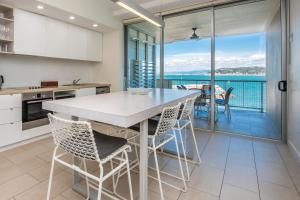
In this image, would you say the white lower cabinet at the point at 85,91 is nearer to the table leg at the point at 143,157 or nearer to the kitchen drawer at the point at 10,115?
the kitchen drawer at the point at 10,115

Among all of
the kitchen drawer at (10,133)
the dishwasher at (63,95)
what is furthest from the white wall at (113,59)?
the kitchen drawer at (10,133)

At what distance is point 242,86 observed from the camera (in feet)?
15.6

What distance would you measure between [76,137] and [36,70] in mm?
3189

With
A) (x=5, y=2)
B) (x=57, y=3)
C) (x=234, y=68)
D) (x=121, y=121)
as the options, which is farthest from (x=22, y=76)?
(x=234, y=68)

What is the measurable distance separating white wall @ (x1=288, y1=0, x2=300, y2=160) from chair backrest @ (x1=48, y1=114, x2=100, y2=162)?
2623 millimetres

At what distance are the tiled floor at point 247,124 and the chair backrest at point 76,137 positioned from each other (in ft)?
10.1

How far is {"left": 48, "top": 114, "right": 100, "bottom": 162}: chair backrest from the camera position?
1.11 meters

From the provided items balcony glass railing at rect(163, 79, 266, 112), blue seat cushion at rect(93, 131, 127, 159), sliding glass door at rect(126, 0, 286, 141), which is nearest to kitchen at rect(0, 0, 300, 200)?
blue seat cushion at rect(93, 131, 127, 159)

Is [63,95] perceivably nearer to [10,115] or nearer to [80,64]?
[10,115]

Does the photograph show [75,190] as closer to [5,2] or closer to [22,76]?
[22,76]

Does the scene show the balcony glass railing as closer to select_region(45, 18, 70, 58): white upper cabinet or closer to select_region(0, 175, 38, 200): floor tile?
select_region(45, 18, 70, 58): white upper cabinet

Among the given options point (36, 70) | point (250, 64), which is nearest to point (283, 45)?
point (250, 64)

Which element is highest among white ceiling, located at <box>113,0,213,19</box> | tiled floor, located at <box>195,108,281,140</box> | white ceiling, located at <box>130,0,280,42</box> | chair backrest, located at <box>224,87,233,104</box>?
white ceiling, located at <box>113,0,213,19</box>

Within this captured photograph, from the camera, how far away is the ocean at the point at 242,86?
407 centimetres
